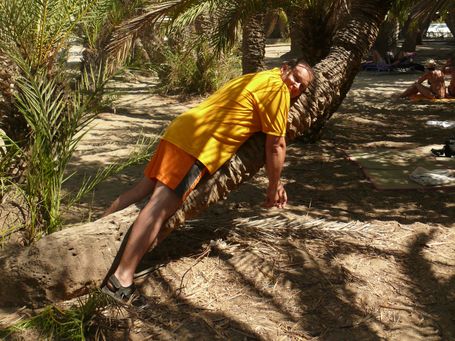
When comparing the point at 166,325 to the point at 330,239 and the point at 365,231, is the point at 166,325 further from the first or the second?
the point at 365,231

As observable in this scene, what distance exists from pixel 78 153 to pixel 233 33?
2.62 metres

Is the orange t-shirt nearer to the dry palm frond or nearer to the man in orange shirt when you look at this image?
the man in orange shirt

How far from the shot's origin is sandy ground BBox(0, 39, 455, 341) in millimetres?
3236

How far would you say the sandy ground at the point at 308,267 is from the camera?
3236 millimetres

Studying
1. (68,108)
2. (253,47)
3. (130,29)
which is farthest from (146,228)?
(253,47)

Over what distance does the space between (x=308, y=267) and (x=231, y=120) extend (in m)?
1.11

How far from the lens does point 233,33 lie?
7473 millimetres

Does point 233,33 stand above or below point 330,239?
above

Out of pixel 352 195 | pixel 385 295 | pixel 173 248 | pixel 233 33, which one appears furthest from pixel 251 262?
pixel 233 33

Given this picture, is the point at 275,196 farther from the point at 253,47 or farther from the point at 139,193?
the point at 253,47

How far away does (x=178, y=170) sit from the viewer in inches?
137

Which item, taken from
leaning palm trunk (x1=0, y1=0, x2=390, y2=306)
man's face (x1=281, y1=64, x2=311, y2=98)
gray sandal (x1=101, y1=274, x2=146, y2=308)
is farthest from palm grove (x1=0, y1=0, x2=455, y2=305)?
man's face (x1=281, y1=64, x2=311, y2=98)

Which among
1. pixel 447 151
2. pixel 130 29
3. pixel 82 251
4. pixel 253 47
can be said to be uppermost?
pixel 130 29

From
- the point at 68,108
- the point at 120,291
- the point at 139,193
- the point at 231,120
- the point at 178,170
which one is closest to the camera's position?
the point at 120,291
